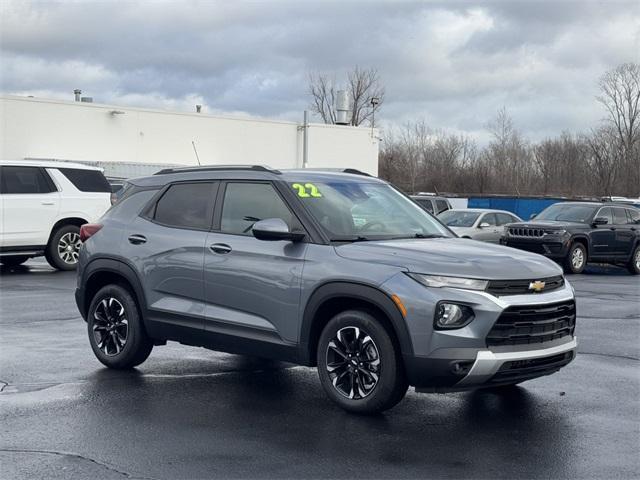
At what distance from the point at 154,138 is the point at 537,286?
117 feet

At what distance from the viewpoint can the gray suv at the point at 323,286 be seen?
20.0 ft

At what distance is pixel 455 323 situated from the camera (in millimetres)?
6043

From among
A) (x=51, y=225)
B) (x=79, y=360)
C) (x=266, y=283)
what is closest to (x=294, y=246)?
(x=266, y=283)

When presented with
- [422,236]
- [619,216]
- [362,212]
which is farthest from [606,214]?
[362,212]

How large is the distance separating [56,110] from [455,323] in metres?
33.8

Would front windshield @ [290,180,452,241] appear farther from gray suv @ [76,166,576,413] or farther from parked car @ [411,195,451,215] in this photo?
parked car @ [411,195,451,215]

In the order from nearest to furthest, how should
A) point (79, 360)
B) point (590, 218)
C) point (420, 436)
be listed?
point (420, 436) → point (79, 360) → point (590, 218)

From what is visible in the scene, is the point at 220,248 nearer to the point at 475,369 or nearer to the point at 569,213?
the point at 475,369

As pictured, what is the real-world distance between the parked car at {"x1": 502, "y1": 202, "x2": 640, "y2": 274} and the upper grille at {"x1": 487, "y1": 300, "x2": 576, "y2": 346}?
1403 cm

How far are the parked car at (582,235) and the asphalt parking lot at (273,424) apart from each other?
38.0 feet

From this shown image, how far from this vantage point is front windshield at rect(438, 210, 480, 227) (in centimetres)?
2397

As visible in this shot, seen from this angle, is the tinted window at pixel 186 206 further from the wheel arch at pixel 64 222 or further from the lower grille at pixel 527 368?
the wheel arch at pixel 64 222

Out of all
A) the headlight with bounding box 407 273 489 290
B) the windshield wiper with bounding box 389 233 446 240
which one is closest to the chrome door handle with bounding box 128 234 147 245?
the windshield wiper with bounding box 389 233 446 240

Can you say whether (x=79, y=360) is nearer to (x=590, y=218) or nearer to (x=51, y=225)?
(x=51, y=225)
